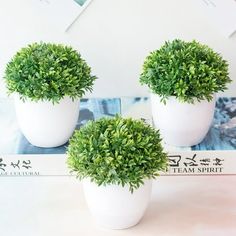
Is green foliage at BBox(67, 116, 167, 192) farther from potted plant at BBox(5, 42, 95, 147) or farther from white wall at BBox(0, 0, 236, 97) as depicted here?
white wall at BBox(0, 0, 236, 97)

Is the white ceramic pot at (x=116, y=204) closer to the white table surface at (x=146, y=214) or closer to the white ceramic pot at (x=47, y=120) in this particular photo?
the white table surface at (x=146, y=214)

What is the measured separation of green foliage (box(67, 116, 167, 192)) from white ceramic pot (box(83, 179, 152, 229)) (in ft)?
0.06

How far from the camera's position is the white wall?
1146 millimetres

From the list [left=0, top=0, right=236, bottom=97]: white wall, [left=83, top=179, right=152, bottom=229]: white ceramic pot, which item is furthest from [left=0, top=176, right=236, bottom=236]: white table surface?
[left=0, top=0, right=236, bottom=97]: white wall

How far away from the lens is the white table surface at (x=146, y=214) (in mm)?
830

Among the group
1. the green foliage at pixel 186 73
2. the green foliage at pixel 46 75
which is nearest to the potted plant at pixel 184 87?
the green foliage at pixel 186 73

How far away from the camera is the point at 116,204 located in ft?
2.59

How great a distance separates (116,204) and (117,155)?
0.29 feet

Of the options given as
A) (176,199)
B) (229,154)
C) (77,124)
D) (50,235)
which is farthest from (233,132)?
(50,235)
